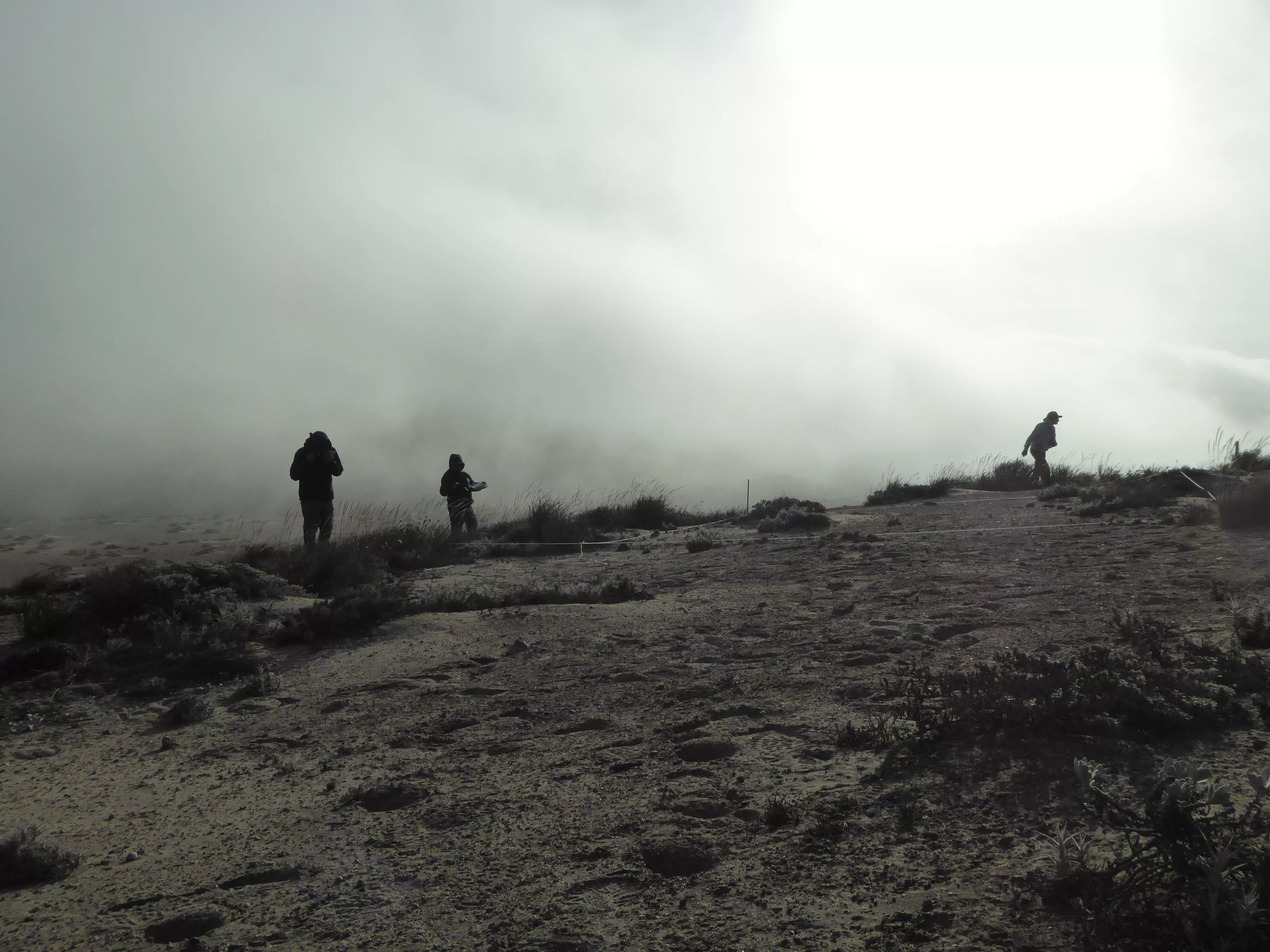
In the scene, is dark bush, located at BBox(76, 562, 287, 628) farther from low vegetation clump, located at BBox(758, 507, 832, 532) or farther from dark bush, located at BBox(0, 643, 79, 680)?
low vegetation clump, located at BBox(758, 507, 832, 532)

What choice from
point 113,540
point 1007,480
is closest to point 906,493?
point 1007,480

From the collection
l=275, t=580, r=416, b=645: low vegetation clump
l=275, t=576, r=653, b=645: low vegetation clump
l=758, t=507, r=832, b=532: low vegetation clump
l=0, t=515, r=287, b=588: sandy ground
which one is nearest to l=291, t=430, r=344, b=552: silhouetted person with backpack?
l=0, t=515, r=287, b=588: sandy ground

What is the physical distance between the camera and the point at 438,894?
2.84 metres

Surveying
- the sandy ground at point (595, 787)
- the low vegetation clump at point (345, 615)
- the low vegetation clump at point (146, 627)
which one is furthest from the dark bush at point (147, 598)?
the sandy ground at point (595, 787)

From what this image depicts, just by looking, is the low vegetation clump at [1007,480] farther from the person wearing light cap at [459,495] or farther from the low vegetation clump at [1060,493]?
the person wearing light cap at [459,495]

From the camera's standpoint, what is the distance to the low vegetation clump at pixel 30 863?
3.20 m

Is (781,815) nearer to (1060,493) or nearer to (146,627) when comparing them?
(146,627)

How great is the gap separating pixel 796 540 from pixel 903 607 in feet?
14.8

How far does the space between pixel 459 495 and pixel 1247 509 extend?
12.2 m

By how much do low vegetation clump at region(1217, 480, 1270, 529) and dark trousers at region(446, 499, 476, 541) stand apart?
1041cm

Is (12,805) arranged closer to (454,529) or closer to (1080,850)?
(1080,850)

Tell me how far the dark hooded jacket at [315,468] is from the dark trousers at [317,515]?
0.18ft

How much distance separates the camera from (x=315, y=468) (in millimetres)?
12273

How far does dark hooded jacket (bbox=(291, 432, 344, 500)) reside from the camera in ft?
40.2
